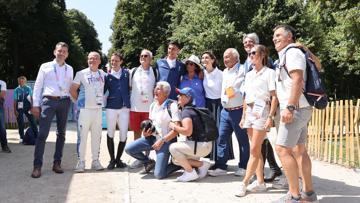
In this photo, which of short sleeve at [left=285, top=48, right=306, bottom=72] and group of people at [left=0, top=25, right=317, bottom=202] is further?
group of people at [left=0, top=25, right=317, bottom=202]

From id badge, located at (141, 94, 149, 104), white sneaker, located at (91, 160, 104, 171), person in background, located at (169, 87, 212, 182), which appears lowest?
white sneaker, located at (91, 160, 104, 171)

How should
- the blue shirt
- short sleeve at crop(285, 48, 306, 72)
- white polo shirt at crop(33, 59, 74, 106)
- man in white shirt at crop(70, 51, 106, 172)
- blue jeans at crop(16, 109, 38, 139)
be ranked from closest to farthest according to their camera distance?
short sleeve at crop(285, 48, 306, 72), white polo shirt at crop(33, 59, 74, 106), the blue shirt, man in white shirt at crop(70, 51, 106, 172), blue jeans at crop(16, 109, 38, 139)

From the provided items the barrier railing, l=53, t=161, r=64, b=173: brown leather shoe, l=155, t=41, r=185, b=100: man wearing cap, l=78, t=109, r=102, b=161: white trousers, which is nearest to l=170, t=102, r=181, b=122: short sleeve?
l=155, t=41, r=185, b=100: man wearing cap

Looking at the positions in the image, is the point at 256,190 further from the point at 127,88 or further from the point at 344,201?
the point at 127,88

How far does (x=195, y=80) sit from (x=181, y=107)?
812 mm

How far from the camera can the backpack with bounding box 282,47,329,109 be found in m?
5.06

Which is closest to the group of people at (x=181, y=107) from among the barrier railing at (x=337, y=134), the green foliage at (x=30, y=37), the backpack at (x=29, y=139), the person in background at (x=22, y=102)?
the barrier railing at (x=337, y=134)

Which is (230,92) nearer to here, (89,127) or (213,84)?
(213,84)

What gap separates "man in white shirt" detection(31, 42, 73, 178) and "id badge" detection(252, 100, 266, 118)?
3.33 m

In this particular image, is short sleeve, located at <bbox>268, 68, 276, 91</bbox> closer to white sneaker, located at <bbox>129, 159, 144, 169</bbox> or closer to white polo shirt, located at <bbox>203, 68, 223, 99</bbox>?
white polo shirt, located at <bbox>203, 68, 223, 99</bbox>

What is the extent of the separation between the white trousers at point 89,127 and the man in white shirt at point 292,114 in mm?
3611

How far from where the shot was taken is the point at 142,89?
788 cm

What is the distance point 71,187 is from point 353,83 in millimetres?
31729

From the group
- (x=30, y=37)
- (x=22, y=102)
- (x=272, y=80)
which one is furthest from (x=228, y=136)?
(x=30, y=37)
